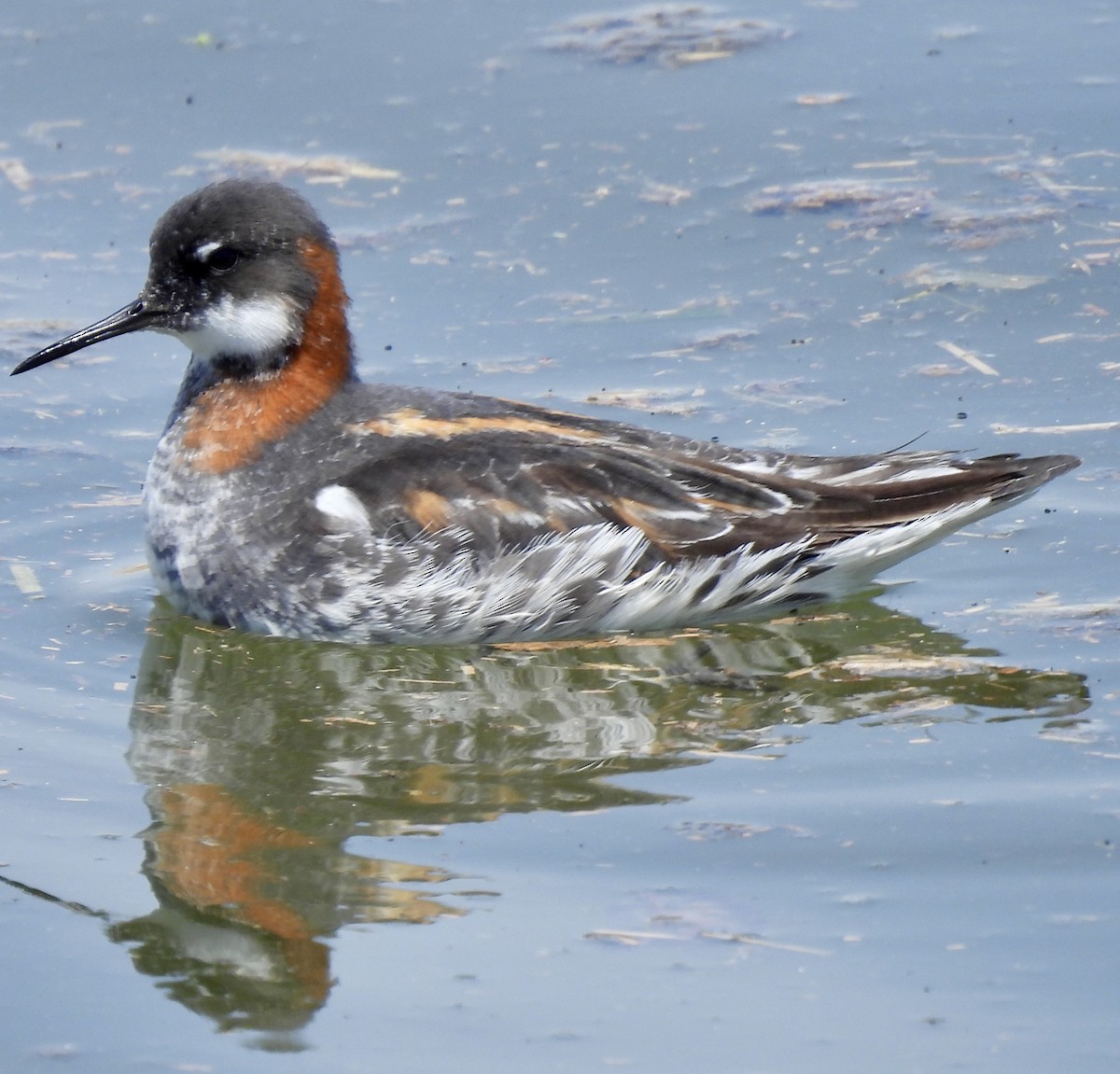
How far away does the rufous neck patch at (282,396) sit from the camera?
851 centimetres

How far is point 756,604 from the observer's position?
8.46 meters

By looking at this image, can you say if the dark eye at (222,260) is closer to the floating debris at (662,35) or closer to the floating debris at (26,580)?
the floating debris at (26,580)

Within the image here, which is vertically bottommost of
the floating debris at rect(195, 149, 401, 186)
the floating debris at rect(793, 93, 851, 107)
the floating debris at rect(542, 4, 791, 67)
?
the floating debris at rect(195, 149, 401, 186)

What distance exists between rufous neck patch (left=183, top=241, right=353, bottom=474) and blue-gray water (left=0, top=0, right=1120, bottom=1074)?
709 mm

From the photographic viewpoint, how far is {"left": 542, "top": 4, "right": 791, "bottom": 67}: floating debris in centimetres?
1328

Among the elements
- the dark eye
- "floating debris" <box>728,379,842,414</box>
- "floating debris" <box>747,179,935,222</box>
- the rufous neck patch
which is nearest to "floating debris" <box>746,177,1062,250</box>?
"floating debris" <box>747,179,935,222</box>

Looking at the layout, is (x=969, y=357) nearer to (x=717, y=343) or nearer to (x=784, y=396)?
(x=784, y=396)

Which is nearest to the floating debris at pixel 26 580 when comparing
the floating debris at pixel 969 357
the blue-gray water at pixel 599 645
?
the blue-gray water at pixel 599 645

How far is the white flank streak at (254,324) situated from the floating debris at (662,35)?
210 inches

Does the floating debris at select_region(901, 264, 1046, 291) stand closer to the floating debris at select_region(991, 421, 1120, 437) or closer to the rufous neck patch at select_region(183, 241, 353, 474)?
the floating debris at select_region(991, 421, 1120, 437)

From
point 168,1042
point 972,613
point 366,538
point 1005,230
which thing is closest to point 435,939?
point 168,1042

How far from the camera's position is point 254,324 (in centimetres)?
855

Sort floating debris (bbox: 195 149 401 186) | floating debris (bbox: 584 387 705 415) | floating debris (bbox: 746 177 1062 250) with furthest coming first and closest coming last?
floating debris (bbox: 195 149 401 186) < floating debris (bbox: 746 177 1062 250) < floating debris (bbox: 584 387 705 415)

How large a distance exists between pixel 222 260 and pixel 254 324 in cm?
Answer: 29
